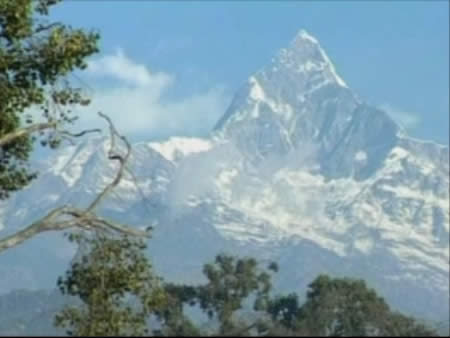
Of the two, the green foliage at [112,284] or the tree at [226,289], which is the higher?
the tree at [226,289]

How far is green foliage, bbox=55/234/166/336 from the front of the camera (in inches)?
1380

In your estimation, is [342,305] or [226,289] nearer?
[342,305]

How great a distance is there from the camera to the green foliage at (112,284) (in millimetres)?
35062

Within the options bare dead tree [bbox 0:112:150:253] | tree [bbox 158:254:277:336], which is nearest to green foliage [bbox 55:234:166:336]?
bare dead tree [bbox 0:112:150:253]

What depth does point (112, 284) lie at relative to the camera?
35844 mm

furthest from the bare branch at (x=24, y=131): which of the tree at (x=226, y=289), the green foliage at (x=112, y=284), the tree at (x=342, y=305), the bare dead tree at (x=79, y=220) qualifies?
the tree at (x=226, y=289)

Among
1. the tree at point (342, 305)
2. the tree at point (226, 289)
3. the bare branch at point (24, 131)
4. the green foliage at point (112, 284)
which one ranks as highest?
the tree at point (226, 289)

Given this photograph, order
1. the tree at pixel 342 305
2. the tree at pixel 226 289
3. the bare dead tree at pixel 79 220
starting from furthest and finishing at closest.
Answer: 1. the tree at pixel 226 289
2. the tree at pixel 342 305
3. the bare dead tree at pixel 79 220

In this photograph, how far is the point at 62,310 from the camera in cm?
3588

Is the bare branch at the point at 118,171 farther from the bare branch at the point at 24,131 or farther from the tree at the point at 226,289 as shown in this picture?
the tree at the point at 226,289

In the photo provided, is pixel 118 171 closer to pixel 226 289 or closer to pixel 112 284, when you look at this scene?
pixel 112 284

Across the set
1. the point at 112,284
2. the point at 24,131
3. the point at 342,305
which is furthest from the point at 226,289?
the point at 24,131

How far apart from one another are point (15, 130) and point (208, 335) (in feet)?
44.3

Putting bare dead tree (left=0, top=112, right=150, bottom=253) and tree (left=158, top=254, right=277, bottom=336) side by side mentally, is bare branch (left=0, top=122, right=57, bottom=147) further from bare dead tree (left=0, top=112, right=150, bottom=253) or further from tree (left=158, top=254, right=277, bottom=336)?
tree (left=158, top=254, right=277, bottom=336)
